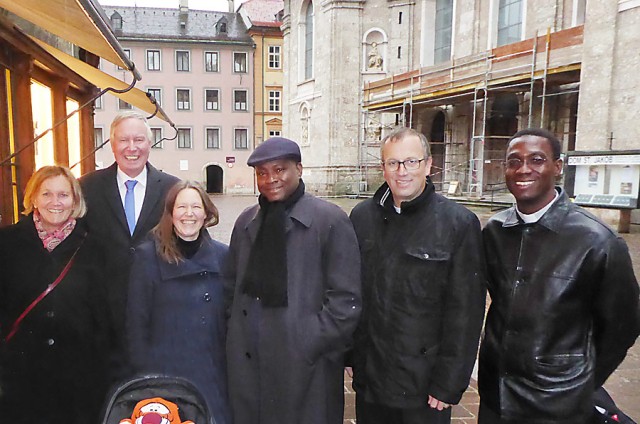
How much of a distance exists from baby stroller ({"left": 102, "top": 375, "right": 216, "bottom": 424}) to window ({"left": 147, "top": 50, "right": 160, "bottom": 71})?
129 feet

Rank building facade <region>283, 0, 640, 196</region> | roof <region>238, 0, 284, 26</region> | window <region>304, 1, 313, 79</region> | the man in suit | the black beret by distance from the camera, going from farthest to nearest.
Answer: roof <region>238, 0, 284, 26</region> → window <region>304, 1, 313, 79</region> → building facade <region>283, 0, 640, 196</region> → the man in suit → the black beret

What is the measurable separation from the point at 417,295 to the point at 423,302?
0.15 ft

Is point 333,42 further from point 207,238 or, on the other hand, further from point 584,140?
point 207,238

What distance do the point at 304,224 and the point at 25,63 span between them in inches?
144

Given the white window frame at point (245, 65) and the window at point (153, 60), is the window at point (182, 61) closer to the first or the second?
the window at point (153, 60)

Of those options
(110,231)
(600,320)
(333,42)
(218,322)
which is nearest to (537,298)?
(600,320)

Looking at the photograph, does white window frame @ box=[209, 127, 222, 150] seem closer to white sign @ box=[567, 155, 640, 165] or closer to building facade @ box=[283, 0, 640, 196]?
building facade @ box=[283, 0, 640, 196]

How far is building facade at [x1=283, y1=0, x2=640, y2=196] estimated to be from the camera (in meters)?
14.1

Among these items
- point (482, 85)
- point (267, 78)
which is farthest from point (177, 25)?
point (482, 85)

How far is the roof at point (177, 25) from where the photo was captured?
38.3 meters

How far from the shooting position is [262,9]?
4206cm

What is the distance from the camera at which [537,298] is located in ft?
7.54

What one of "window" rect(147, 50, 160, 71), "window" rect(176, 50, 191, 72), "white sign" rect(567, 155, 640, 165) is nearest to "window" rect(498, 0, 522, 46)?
"white sign" rect(567, 155, 640, 165)

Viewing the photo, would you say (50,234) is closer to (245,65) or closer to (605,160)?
(605,160)
